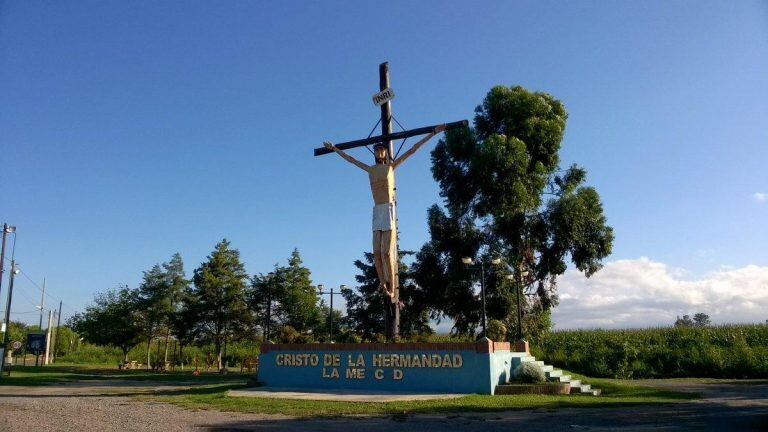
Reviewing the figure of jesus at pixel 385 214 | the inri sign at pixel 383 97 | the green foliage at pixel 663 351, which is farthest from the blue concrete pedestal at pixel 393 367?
the green foliage at pixel 663 351

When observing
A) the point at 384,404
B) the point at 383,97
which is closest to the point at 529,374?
the point at 384,404

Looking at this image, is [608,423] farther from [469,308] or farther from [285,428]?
[469,308]

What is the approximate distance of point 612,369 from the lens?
94.9 feet

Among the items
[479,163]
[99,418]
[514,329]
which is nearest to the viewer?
[99,418]

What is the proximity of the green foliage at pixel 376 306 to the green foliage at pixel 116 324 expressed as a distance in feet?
51.2

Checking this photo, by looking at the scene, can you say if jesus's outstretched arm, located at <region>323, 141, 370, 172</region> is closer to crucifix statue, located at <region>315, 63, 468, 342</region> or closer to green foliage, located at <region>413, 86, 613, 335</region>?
crucifix statue, located at <region>315, 63, 468, 342</region>

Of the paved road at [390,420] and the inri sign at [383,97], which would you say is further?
the inri sign at [383,97]

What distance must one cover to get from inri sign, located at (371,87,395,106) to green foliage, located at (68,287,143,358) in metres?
29.0

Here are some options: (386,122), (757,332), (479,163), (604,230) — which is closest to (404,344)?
(386,122)

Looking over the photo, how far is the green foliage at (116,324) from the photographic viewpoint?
1506 inches

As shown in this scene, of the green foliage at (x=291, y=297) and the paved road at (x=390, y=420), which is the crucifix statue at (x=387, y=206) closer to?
the paved road at (x=390, y=420)

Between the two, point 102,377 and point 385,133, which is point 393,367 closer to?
point 385,133

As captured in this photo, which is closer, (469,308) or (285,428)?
(285,428)

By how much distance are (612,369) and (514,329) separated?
5130 mm
